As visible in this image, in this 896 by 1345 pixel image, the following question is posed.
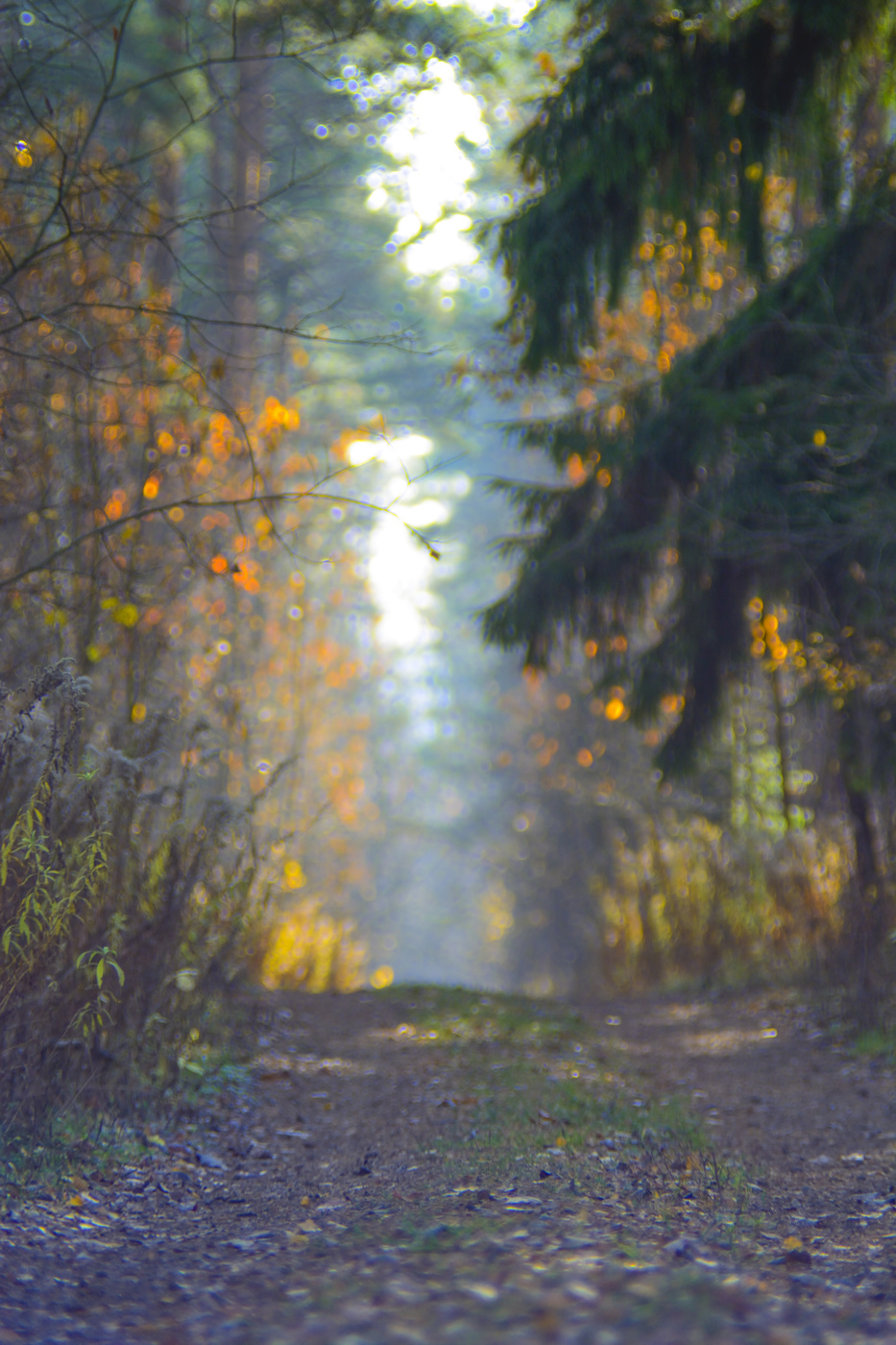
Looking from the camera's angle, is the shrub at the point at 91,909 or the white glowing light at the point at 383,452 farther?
the white glowing light at the point at 383,452

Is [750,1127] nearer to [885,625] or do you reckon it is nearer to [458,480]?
[885,625]

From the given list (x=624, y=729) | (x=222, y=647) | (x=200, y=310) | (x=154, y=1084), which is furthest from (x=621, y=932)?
(x=200, y=310)

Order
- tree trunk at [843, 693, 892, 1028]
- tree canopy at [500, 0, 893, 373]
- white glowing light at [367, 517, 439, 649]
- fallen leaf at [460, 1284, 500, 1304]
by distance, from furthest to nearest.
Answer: white glowing light at [367, 517, 439, 649]
tree trunk at [843, 693, 892, 1028]
tree canopy at [500, 0, 893, 373]
fallen leaf at [460, 1284, 500, 1304]

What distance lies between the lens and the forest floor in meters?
2.42

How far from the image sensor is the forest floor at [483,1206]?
2.42 meters

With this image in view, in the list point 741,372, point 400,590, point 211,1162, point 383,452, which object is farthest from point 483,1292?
point 400,590

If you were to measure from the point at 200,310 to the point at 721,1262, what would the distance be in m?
14.6

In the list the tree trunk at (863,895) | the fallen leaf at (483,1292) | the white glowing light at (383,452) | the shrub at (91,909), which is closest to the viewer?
the fallen leaf at (483,1292)

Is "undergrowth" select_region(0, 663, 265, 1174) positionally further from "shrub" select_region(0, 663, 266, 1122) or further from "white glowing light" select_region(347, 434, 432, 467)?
"white glowing light" select_region(347, 434, 432, 467)

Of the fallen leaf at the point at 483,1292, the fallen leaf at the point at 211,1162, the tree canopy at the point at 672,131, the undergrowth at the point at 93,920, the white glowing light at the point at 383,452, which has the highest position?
the tree canopy at the point at 672,131

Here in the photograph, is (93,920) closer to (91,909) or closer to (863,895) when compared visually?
(91,909)

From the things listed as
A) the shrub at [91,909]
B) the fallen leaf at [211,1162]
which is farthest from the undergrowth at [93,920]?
the fallen leaf at [211,1162]

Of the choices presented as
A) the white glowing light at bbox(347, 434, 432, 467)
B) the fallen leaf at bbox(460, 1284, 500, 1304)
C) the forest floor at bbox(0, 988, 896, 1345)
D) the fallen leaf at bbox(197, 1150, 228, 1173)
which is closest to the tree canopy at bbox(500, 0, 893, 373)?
the white glowing light at bbox(347, 434, 432, 467)

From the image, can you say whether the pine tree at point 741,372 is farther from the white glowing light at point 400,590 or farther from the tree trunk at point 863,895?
the white glowing light at point 400,590
